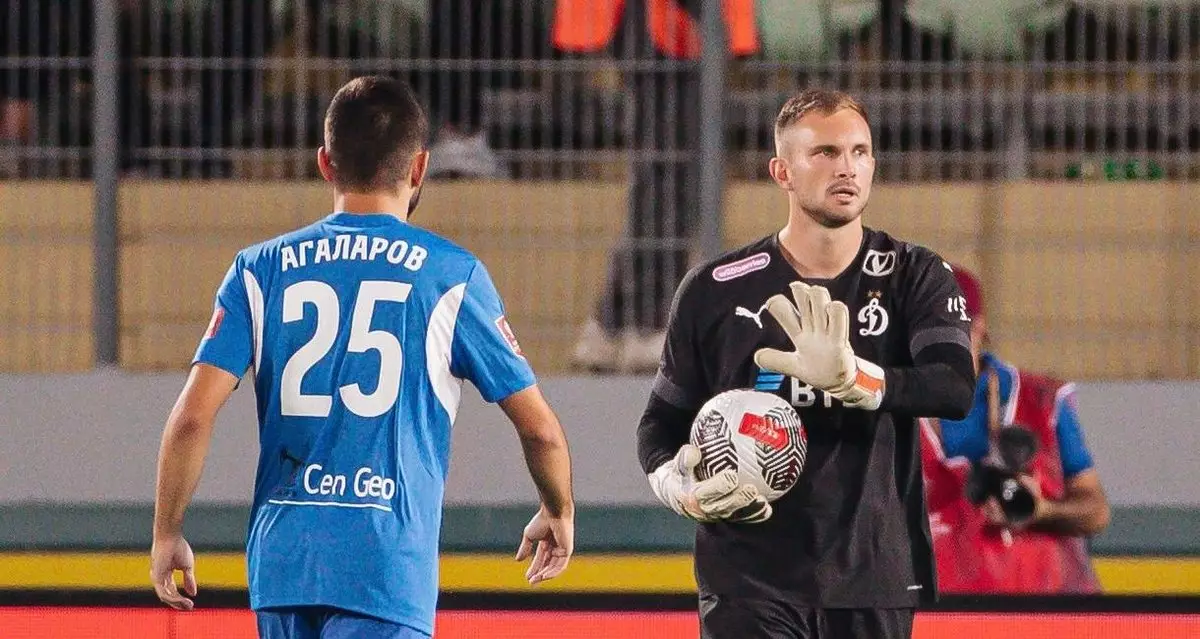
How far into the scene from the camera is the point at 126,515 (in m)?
8.06

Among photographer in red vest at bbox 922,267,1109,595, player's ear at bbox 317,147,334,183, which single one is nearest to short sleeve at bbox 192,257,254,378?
player's ear at bbox 317,147,334,183

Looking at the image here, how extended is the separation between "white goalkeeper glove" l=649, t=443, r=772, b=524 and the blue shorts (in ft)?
1.79

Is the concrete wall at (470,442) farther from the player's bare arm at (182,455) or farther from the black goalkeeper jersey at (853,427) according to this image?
Answer: the player's bare arm at (182,455)

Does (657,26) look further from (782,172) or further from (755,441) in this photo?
(755,441)

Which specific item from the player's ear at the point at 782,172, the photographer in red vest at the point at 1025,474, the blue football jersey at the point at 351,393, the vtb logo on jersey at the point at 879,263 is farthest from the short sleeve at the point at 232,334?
the photographer in red vest at the point at 1025,474

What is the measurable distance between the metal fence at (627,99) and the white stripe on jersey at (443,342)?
4.67 metres

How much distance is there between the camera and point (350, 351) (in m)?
3.26

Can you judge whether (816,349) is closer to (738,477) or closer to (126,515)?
(738,477)

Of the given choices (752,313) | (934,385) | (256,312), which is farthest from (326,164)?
(934,385)

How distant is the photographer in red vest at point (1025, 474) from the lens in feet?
15.8

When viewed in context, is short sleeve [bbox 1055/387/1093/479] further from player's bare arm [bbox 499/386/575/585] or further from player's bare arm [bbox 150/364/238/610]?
player's bare arm [bbox 150/364/238/610]

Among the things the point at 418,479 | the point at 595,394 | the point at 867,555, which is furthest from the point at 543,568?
the point at 595,394

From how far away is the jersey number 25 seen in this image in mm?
3268

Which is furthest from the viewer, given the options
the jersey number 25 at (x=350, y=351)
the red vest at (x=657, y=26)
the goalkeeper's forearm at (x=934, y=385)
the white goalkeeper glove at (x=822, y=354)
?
the red vest at (x=657, y=26)
